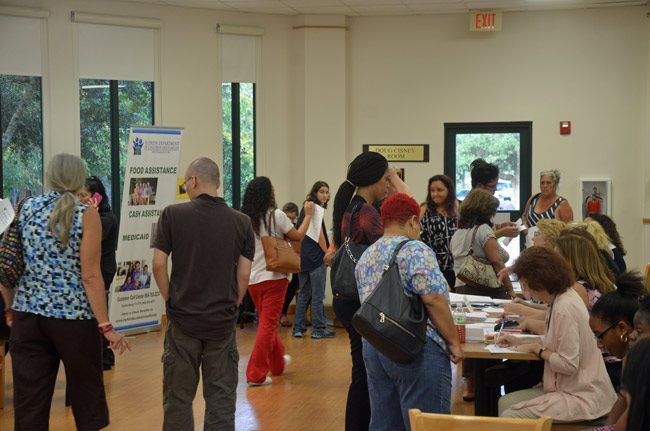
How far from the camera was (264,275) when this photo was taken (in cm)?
678

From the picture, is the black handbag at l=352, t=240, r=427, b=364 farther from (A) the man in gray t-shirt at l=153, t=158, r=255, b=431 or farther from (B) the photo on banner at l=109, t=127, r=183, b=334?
(B) the photo on banner at l=109, t=127, r=183, b=334

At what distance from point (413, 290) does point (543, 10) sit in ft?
25.8

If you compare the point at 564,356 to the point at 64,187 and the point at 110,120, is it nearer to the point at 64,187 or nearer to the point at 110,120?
the point at 64,187

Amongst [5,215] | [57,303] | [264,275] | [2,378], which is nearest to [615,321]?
[57,303]

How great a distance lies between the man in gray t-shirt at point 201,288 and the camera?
4.41 m

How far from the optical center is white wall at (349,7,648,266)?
Answer: 10.5 m

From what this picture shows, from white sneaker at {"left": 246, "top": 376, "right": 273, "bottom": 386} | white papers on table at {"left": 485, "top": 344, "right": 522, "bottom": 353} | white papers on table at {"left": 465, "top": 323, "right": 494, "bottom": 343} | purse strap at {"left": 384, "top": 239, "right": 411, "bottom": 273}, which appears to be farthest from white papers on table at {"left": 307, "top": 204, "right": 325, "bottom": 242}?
purse strap at {"left": 384, "top": 239, "right": 411, "bottom": 273}

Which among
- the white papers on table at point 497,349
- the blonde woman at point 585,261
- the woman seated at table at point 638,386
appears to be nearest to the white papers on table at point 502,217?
the blonde woman at point 585,261

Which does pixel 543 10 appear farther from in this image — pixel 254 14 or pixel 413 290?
pixel 413 290

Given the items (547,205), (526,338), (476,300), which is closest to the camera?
(526,338)

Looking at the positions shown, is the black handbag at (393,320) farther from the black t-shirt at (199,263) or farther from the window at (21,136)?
the window at (21,136)

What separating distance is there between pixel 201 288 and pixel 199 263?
0.13m

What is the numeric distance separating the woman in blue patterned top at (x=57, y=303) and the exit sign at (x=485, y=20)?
7.47 m

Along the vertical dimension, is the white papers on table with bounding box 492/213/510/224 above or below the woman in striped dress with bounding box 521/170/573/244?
below
